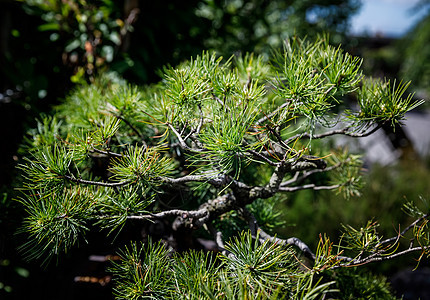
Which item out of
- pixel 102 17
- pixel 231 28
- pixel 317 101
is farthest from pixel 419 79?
A: pixel 317 101

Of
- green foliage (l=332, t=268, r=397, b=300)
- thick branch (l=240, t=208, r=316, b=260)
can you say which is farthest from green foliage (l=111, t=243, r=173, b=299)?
green foliage (l=332, t=268, r=397, b=300)

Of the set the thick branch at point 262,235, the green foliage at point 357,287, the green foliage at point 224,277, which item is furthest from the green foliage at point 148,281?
the green foliage at point 357,287

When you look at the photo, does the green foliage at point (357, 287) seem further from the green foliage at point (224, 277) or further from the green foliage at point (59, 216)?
the green foliage at point (59, 216)

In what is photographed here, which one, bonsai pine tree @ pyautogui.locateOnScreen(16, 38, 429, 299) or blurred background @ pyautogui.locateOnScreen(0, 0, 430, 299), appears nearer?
bonsai pine tree @ pyautogui.locateOnScreen(16, 38, 429, 299)

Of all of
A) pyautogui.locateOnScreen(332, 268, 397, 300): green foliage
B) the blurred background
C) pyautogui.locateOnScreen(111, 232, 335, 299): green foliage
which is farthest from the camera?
the blurred background

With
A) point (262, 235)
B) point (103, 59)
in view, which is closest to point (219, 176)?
point (262, 235)

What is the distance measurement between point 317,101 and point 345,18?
1532 mm

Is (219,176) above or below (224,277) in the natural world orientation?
above

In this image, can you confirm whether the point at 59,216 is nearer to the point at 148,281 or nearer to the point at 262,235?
the point at 148,281

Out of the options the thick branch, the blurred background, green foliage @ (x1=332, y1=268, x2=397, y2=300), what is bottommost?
green foliage @ (x1=332, y1=268, x2=397, y2=300)

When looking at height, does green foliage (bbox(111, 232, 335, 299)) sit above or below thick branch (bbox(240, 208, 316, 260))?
below

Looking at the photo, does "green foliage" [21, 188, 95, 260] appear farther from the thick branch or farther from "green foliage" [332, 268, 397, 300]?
"green foliage" [332, 268, 397, 300]

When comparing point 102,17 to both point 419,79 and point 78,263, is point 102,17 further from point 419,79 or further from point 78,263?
point 419,79

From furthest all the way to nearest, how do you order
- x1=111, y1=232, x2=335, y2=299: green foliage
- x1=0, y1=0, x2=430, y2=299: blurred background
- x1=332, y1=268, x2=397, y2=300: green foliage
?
x1=0, y1=0, x2=430, y2=299: blurred background → x1=332, y1=268, x2=397, y2=300: green foliage → x1=111, y1=232, x2=335, y2=299: green foliage
